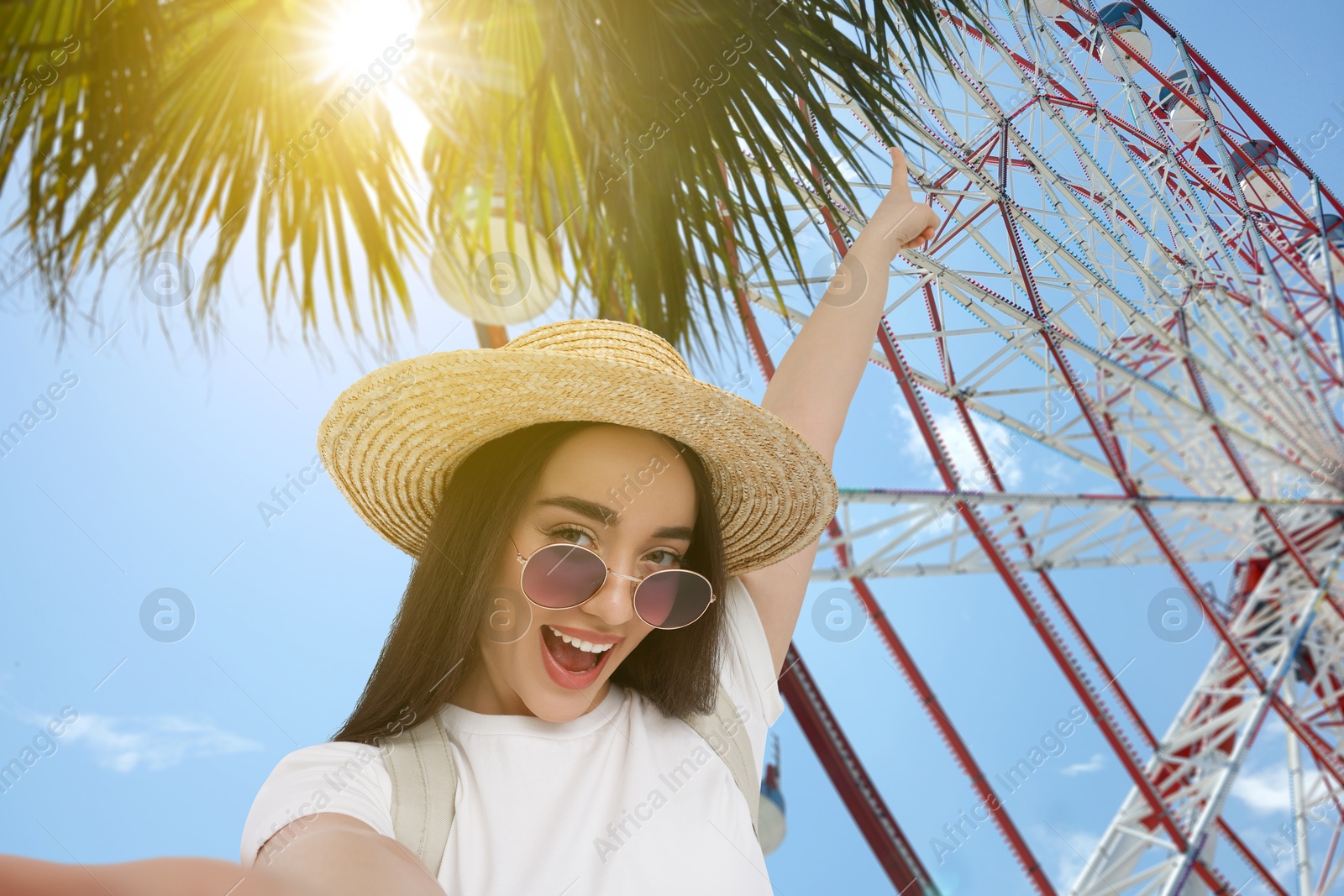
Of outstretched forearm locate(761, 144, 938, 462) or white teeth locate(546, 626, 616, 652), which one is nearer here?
white teeth locate(546, 626, 616, 652)

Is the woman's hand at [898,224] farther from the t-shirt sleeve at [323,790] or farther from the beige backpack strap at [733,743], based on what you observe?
the t-shirt sleeve at [323,790]

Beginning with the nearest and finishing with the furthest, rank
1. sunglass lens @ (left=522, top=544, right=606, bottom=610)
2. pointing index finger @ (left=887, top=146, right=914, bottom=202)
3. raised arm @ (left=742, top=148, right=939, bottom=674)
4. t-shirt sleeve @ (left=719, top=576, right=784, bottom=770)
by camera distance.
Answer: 1. sunglass lens @ (left=522, top=544, right=606, bottom=610)
2. t-shirt sleeve @ (left=719, top=576, right=784, bottom=770)
3. raised arm @ (left=742, top=148, right=939, bottom=674)
4. pointing index finger @ (left=887, top=146, right=914, bottom=202)

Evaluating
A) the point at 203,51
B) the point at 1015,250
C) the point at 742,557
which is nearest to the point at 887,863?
the point at 742,557

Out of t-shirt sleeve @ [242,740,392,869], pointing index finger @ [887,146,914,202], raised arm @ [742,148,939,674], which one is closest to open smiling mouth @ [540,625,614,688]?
t-shirt sleeve @ [242,740,392,869]

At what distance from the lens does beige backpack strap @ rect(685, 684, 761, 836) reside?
1.43m

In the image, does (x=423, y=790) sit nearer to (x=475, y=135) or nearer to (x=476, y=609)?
(x=476, y=609)

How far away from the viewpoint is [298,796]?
1.03 m

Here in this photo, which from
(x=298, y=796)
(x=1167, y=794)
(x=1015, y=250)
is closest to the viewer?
(x=298, y=796)

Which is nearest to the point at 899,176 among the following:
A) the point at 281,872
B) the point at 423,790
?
the point at 423,790

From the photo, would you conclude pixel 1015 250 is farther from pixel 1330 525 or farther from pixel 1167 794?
pixel 1330 525

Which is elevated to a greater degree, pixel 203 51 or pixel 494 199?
pixel 203 51

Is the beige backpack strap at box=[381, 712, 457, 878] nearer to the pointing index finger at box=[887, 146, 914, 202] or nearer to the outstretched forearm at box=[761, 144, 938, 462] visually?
the outstretched forearm at box=[761, 144, 938, 462]

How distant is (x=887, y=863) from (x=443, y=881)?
89.3 inches

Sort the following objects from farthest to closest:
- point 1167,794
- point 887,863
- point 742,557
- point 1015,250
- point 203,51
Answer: point 1167,794
point 1015,250
point 887,863
point 203,51
point 742,557
